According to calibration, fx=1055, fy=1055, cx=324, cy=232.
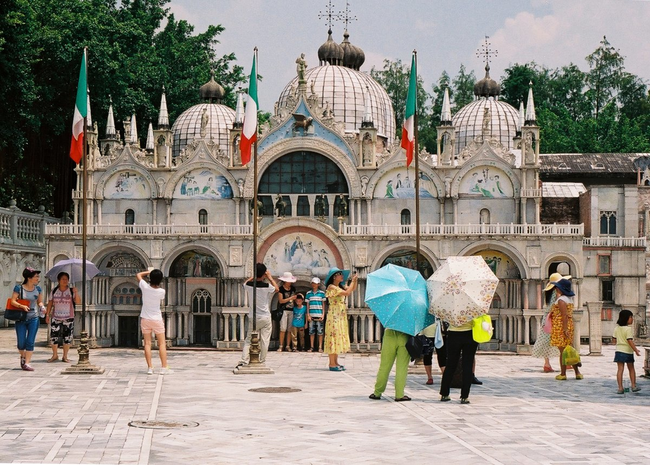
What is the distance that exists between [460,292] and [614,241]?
1127 inches

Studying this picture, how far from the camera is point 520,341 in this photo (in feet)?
126

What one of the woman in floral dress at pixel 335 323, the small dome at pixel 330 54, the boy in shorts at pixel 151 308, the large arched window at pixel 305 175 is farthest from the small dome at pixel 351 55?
the boy in shorts at pixel 151 308

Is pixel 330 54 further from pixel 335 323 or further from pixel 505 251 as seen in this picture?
pixel 335 323

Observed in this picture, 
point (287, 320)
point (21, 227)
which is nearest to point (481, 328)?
point (287, 320)

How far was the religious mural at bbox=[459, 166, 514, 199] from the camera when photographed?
4178 cm

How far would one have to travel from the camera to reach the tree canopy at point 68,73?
4612cm

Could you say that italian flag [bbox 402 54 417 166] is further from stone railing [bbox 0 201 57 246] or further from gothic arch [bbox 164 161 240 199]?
stone railing [bbox 0 201 57 246]

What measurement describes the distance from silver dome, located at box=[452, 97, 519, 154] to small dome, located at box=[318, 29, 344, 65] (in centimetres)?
640

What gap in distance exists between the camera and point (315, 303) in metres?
34.8

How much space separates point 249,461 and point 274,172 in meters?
30.4

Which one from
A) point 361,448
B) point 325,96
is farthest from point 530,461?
point 325,96

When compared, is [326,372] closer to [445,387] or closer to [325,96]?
[445,387]

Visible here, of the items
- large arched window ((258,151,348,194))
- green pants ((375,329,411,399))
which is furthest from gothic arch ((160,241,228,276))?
green pants ((375,329,411,399))

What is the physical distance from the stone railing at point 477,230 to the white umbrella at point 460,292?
20010 mm
